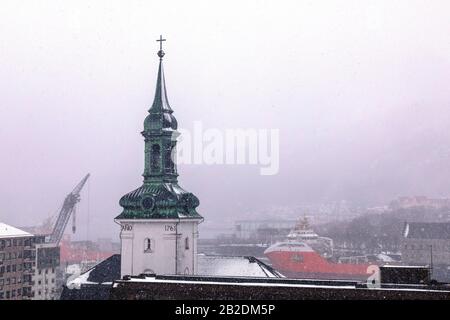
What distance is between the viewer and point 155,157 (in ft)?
79.0

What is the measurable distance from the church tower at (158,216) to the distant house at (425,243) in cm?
4418

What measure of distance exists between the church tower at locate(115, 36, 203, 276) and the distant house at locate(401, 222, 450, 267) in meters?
44.2

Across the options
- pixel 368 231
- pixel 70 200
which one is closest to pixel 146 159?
pixel 70 200

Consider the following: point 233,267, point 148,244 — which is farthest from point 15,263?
point 233,267

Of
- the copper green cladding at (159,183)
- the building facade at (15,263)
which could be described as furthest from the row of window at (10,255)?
the copper green cladding at (159,183)

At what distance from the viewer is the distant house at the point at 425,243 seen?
63.2 meters

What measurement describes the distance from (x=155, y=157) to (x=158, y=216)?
2.24 m

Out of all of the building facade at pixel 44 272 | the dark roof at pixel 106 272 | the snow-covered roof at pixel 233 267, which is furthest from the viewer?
the building facade at pixel 44 272

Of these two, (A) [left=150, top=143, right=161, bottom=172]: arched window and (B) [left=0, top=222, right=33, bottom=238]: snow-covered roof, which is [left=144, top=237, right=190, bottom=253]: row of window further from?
(B) [left=0, top=222, right=33, bottom=238]: snow-covered roof

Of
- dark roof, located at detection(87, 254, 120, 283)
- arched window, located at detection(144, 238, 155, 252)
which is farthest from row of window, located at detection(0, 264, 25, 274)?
arched window, located at detection(144, 238, 155, 252)

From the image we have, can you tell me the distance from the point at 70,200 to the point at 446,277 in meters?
40.1

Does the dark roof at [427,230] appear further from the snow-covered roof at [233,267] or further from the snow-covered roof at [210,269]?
the snow-covered roof at [233,267]

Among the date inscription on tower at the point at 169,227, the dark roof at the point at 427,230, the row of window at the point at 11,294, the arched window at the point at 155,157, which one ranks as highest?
the arched window at the point at 155,157

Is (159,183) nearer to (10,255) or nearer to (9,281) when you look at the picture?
(10,255)
